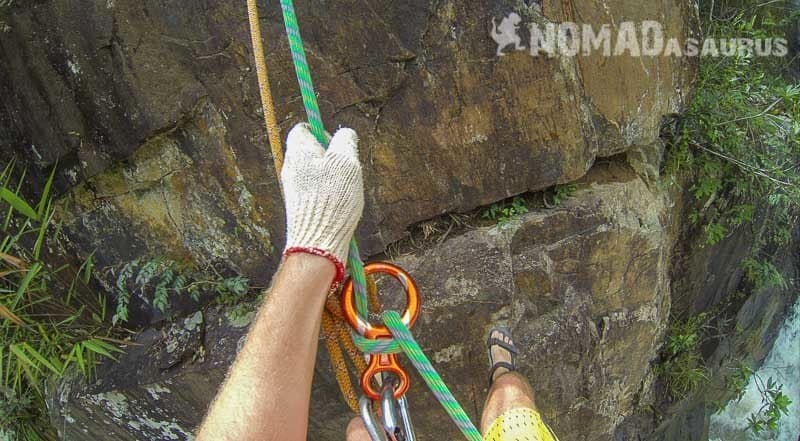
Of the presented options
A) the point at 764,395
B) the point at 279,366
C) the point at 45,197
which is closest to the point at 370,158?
the point at 279,366

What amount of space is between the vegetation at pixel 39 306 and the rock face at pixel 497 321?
0.47 feet

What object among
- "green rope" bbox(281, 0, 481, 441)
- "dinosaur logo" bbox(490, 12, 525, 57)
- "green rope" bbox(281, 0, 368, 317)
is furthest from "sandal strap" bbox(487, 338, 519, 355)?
"dinosaur logo" bbox(490, 12, 525, 57)

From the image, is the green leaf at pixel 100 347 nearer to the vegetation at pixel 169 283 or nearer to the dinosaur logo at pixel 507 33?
the vegetation at pixel 169 283

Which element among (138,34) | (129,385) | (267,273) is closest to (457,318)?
(267,273)

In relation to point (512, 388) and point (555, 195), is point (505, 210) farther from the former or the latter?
point (512, 388)

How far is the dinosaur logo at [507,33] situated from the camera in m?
2.02

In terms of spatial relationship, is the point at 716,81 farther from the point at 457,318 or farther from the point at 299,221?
the point at 299,221

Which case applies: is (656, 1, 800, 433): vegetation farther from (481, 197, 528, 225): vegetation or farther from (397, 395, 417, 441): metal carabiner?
(397, 395, 417, 441): metal carabiner

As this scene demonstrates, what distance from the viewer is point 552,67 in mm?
2098

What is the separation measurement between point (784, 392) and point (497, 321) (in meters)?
3.26

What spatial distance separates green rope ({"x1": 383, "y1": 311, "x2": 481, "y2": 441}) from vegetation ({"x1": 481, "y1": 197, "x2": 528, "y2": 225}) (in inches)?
41.5

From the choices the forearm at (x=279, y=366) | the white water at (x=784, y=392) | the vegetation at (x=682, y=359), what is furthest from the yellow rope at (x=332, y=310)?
the white water at (x=784, y=392)

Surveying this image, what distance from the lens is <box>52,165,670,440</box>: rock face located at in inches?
86.3

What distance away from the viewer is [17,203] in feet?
7.07
